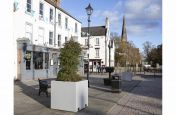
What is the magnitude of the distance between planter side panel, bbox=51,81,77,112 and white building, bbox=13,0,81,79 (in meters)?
12.0

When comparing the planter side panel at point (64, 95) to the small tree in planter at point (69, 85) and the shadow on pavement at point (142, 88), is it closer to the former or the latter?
the small tree in planter at point (69, 85)

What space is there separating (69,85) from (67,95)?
0.33 metres

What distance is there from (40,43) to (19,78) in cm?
539

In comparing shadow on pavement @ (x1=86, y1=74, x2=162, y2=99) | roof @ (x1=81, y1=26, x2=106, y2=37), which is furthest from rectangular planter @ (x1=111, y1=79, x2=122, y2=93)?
roof @ (x1=81, y1=26, x2=106, y2=37)

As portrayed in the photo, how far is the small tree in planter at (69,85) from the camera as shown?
26.1 ft

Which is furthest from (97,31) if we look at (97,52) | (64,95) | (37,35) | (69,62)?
(64,95)

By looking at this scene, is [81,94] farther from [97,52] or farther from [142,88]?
[97,52]

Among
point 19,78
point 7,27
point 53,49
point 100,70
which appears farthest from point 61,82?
point 100,70

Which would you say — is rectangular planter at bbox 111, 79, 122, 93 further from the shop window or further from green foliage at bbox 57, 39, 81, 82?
the shop window

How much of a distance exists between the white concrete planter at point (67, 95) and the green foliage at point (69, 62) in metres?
0.25

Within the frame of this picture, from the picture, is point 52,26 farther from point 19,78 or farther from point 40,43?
point 19,78

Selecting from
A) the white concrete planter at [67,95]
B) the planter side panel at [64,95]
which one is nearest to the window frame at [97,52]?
the white concrete planter at [67,95]

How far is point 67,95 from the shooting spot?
314 inches

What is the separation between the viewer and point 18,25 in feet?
69.9
